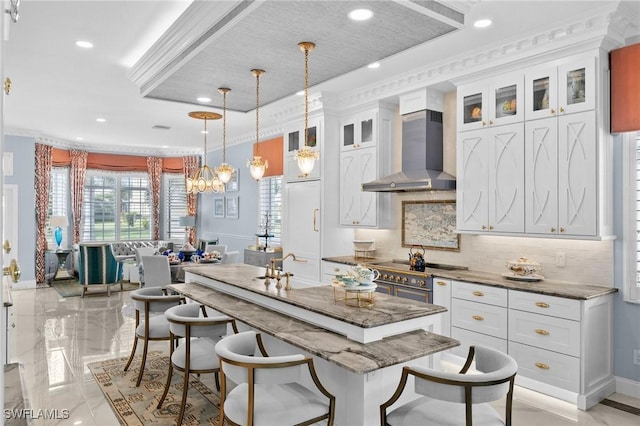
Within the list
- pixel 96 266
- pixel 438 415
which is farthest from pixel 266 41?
pixel 96 266

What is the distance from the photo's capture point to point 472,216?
4367 millimetres

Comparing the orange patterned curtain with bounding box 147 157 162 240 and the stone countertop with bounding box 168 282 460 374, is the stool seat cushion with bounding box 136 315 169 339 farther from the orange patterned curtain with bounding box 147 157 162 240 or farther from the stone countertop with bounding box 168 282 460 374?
the orange patterned curtain with bounding box 147 157 162 240

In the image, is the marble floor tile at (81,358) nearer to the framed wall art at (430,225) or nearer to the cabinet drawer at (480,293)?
the cabinet drawer at (480,293)

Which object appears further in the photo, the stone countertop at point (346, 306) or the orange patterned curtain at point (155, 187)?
the orange patterned curtain at point (155, 187)

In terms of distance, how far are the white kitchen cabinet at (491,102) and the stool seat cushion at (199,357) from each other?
3193mm

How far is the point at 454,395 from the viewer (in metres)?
2.02

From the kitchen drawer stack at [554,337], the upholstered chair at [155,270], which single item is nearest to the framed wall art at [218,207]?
the upholstered chair at [155,270]

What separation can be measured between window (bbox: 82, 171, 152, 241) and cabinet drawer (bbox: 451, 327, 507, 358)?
345 inches

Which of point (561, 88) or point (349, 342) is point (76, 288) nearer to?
point (349, 342)

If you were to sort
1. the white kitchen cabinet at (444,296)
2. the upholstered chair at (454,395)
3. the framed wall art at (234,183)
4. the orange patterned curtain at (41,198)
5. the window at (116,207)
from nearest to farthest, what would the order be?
the upholstered chair at (454,395)
the white kitchen cabinet at (444,296)
the orange patterned curtain at (41,198)
the framed wall art at (234,183)
the window at (116,207)

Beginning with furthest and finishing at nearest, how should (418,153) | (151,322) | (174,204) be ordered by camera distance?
(174,204) < (418,153) < (151,322)

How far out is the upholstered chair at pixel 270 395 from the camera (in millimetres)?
2184

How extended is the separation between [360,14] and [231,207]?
7016 millimetres

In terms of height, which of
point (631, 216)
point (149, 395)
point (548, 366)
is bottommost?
point (149, 395)
